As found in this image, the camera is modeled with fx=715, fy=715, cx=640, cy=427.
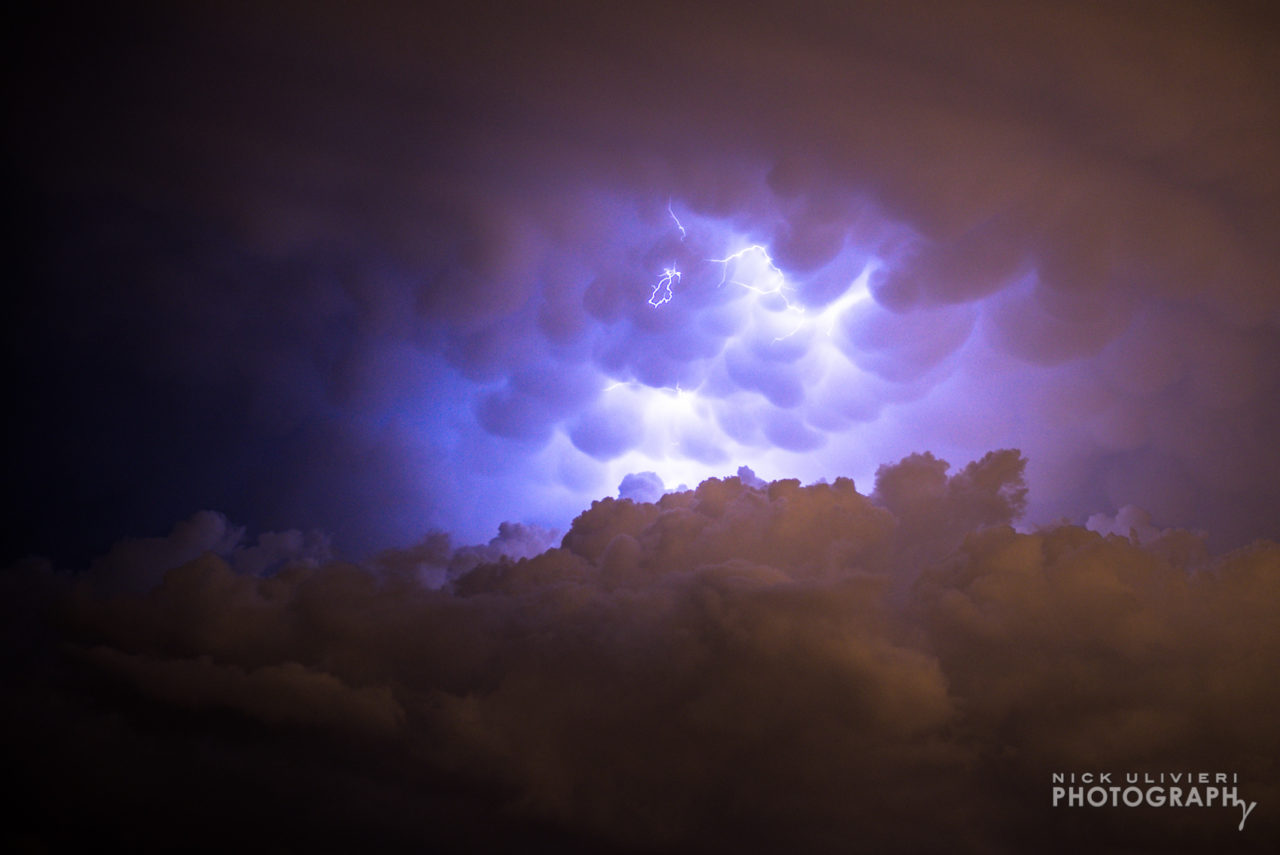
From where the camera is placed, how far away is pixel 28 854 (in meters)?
22.1

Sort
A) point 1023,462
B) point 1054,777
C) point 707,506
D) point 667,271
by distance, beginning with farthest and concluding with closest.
→ 1. point 667,271
2. point 707,506
3. point 1023,462
4. point 1054,777

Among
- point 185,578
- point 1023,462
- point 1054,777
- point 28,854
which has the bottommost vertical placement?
point 28,854

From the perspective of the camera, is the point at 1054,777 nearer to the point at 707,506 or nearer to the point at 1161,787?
the point at 1161,787

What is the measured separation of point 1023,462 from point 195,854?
32.4m

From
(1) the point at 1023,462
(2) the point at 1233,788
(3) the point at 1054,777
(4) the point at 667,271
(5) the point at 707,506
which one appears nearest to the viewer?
(2) the point at 1233,788

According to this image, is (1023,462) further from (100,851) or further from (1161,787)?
(100,851)

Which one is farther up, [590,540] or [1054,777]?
[590,540]

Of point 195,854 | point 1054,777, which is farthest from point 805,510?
point 195,854

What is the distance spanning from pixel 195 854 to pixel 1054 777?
27.4 metres

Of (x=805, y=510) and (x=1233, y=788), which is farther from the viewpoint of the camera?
(x=805, y=510)

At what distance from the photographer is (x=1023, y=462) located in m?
28.1

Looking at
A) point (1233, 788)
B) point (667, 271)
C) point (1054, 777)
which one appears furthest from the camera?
point (667, 271)

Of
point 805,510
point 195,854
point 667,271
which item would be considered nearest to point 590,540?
point 805,510

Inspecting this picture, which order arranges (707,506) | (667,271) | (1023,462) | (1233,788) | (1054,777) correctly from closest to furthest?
(1233,788) < (1054,777) < (1023,462) < (707,506) < (667,271)
